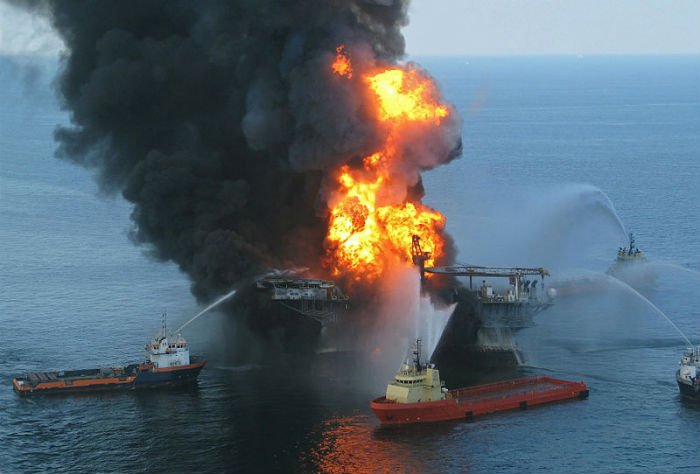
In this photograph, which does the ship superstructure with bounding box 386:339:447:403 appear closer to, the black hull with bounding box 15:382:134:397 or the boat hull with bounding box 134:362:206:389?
the boat hull with bounding box 134:362:206:389

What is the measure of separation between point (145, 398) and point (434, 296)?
29.1m

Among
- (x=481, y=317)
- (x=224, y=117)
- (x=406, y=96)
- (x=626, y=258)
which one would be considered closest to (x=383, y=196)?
(x=406, y=96)

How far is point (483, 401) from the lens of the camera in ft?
364

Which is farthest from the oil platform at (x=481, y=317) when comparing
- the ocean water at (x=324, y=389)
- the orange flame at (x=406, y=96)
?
the orange flame at (x=406, y=96)

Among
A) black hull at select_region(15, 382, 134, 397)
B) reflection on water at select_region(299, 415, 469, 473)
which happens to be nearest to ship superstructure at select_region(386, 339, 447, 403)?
reflection on water at select_region(299, 415, 469, 473)

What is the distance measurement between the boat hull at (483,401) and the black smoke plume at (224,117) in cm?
2352

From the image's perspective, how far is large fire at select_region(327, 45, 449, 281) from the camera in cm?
12556

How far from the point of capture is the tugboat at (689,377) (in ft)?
368

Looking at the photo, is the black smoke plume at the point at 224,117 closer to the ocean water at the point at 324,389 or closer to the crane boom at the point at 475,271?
the crane boom at the point at 475,271

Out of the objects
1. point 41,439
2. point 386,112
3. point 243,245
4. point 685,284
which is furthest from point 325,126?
point 685,284

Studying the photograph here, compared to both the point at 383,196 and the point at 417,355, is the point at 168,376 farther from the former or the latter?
the point at 383,196

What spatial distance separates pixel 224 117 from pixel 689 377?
2195 inches

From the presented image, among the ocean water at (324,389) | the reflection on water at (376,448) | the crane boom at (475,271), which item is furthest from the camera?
the crane boom at (475,271)

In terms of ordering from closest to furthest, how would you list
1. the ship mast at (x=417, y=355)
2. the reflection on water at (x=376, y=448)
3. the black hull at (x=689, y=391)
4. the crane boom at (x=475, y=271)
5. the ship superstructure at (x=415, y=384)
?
the reflection on water at (x=376, y=448)
the ship superstructure at (x=415, y=384)
the ship mast at (x=417, y=355)
the black hull at (x=689, y=391)
the crane boom at (x=475, y=271)
